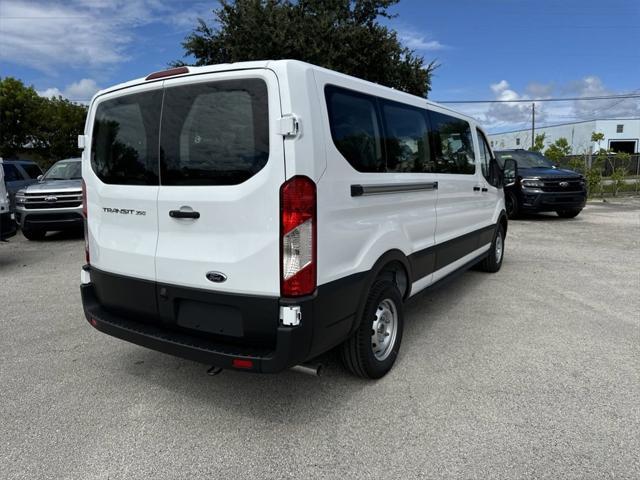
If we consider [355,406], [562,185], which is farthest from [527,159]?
[355,406]

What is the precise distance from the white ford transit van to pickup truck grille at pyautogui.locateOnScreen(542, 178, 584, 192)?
1020 centimetres

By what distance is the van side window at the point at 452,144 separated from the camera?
4422mm

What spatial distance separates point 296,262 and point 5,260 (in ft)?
26.6

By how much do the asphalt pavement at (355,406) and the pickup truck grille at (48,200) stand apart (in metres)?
5.27

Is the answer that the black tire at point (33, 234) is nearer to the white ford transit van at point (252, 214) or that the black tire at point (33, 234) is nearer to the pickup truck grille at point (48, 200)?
the pickup truck grille at point (48, 200)

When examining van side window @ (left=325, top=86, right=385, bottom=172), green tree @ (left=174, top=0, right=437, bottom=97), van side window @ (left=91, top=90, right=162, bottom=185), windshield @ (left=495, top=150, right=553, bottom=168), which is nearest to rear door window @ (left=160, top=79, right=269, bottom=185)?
van side window @ (left=91, top=90, right=162, bottom=185)

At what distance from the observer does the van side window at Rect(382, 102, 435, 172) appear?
3.54 metres

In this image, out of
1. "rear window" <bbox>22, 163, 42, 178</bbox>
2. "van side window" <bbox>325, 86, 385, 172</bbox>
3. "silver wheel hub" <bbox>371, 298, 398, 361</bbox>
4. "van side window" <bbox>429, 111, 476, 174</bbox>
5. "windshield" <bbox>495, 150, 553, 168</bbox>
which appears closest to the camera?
"van side window" <bbox>325, 86, 385, 172</bbox>

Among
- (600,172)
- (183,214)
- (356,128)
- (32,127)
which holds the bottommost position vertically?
(183,214)

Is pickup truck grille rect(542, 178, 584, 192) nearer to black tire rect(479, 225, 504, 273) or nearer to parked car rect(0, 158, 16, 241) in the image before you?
black tire rect(479, 225, 504, 273)

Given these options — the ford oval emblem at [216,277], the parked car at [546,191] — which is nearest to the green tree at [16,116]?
the parked car at [546,191]

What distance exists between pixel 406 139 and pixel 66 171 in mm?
10041

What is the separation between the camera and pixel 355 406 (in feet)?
10.4

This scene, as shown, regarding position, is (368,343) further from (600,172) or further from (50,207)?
(600,172)
